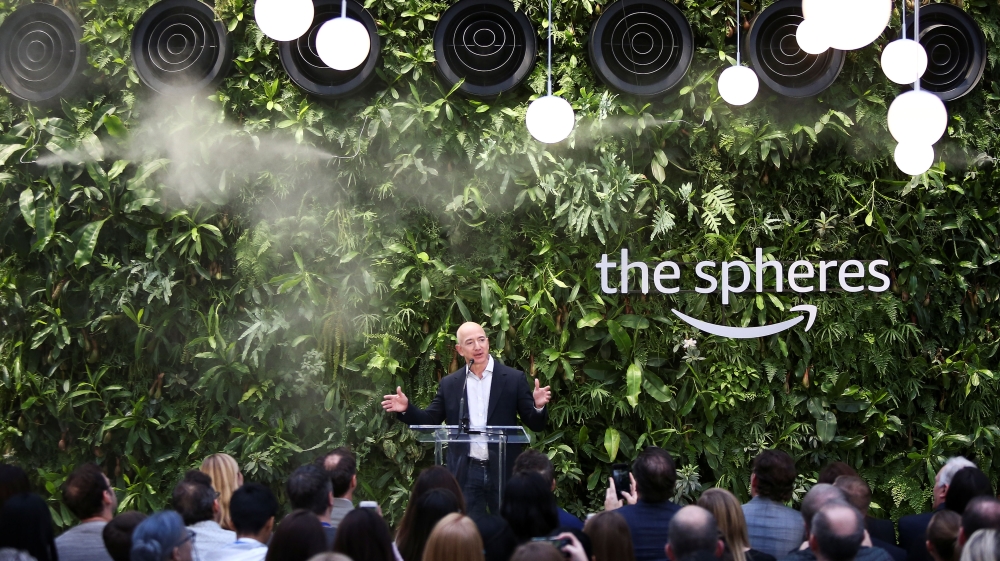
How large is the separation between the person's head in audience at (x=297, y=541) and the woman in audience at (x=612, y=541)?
847 millimetres

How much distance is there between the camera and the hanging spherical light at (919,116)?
467 cm

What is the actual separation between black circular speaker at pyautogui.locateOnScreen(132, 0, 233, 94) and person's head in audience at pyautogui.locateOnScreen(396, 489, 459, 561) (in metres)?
4.15

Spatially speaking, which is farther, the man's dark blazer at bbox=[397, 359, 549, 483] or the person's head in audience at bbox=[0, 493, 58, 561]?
the man's dark blazer at bbox=[397, 359, 549, 483]

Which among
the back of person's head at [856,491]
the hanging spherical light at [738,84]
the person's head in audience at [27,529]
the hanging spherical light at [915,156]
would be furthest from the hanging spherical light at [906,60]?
the person's head in audience at [27,529]

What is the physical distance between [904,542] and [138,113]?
5.37 metres

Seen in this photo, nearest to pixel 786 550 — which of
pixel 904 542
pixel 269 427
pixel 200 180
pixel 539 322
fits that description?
pixel 904 542

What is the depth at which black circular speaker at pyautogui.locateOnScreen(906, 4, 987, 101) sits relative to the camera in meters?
6.19

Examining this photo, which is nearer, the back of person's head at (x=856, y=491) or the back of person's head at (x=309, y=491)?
the back of person's head at (x=309, y=491)

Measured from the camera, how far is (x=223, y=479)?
3.99 metres

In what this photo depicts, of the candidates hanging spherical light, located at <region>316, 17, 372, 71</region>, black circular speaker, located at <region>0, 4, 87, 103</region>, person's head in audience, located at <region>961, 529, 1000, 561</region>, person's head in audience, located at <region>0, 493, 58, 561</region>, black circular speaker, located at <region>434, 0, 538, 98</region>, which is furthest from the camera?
black circular speaker, located at <region>0, 4, 87, 103</region>

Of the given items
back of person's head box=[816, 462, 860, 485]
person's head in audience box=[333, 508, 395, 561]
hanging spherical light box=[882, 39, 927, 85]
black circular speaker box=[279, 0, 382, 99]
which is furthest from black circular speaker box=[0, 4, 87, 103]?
back of person's head box=[816, 462, 860, 485]

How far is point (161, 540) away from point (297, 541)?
389 mm

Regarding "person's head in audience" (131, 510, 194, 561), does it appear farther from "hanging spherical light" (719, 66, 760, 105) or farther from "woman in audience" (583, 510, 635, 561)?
"hanging spherical light" (719, 66, 760, 105)

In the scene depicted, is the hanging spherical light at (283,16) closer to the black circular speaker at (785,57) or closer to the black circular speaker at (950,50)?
the black circular speaker at (785,57)
